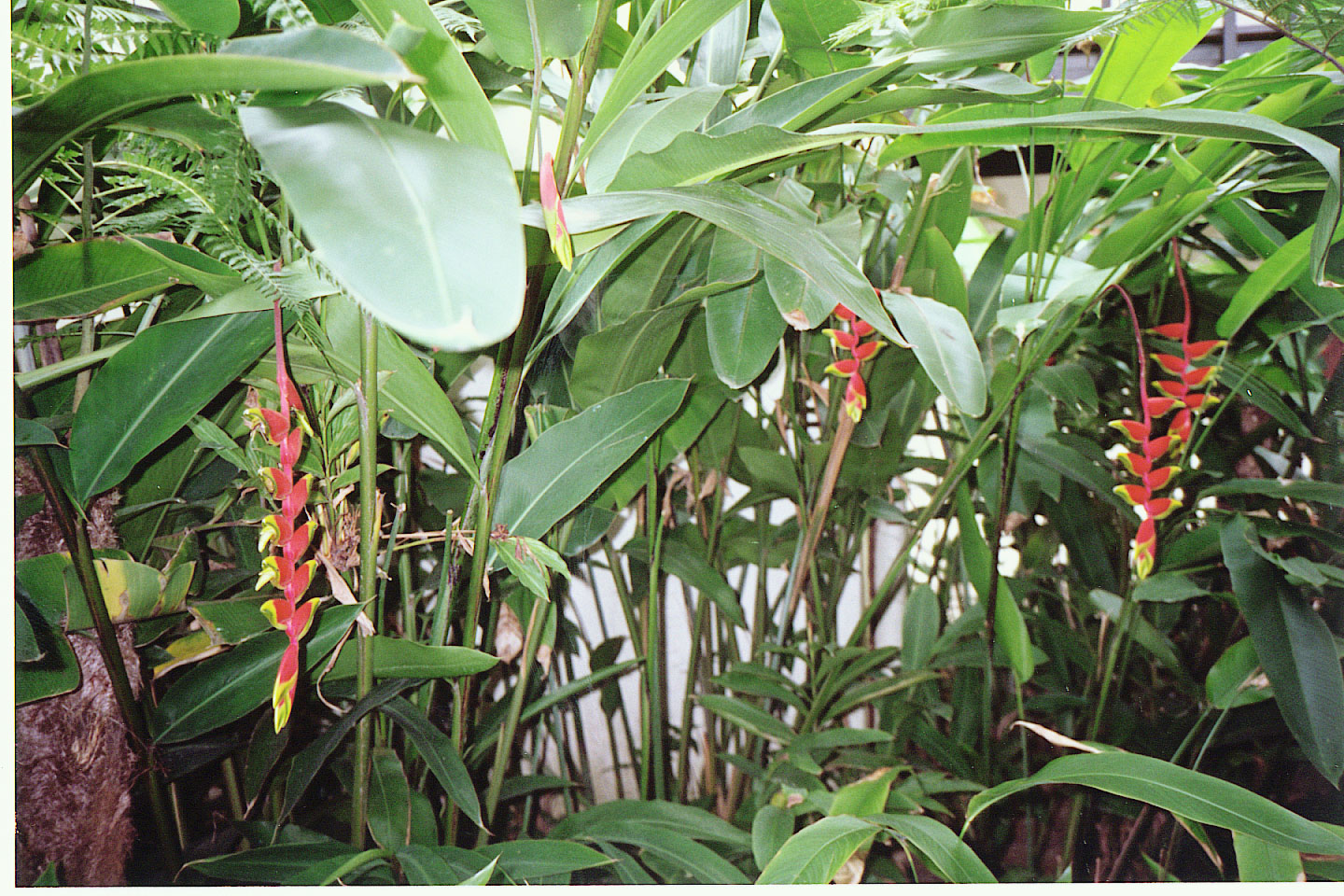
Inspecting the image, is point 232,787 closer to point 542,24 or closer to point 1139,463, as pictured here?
point 542,24

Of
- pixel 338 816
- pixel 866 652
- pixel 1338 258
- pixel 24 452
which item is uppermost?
pixel 1338 258

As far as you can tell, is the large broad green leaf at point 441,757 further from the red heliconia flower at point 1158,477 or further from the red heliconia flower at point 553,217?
the red heliconia flower at point 1158,477

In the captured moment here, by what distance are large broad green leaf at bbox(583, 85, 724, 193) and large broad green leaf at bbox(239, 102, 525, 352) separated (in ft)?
0.41

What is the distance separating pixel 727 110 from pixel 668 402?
0.56 feet

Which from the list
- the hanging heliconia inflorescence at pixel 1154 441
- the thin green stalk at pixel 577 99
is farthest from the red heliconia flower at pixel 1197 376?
the thin green stalk at pixel 577 99

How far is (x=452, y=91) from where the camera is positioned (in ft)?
0.87

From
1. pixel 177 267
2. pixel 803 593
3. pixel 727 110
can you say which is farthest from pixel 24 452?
pixel 803 593

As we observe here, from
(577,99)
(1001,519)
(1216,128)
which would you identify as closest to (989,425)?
(1001,519)

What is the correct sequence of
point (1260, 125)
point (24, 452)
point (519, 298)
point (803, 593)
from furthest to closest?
point (803, 593) → point (24, 452) → point (1260, 125) → point (519, 298)

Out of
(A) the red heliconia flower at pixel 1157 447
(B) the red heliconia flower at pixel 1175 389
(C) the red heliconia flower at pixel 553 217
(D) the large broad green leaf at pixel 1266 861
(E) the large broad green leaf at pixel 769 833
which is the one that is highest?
(C) the red heliconia flower at pixel 553 217

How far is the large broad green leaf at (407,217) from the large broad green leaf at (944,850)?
1.18 feet

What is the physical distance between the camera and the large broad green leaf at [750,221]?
27cm

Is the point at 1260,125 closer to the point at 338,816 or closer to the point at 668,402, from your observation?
the point at 668,402

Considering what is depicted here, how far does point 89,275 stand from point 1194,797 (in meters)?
0.62
